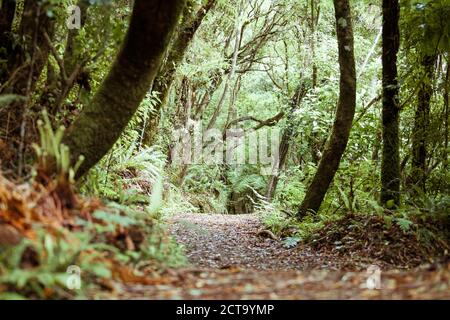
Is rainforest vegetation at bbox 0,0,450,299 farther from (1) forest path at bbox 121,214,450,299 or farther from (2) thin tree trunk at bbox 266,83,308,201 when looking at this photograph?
(2) thin tree trunk at bbox 266,83,308,201

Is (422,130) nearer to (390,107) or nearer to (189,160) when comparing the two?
(390,107)

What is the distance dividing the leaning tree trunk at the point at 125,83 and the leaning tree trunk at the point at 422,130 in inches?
192

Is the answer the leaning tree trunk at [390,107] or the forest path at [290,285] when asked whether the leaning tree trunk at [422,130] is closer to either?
the leaning tree trunk at [390,107]

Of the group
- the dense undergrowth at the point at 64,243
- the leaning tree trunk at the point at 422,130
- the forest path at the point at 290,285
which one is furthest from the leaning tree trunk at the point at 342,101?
the dense undergrowth at the point at 64,243

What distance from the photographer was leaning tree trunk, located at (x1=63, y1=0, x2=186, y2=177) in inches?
148

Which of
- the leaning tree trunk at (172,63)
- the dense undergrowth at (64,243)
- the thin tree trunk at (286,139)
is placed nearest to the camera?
the dense undergrowth at (64,243)

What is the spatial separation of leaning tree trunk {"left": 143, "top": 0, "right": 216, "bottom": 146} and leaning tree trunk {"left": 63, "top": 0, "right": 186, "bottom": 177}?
6940 millimetres

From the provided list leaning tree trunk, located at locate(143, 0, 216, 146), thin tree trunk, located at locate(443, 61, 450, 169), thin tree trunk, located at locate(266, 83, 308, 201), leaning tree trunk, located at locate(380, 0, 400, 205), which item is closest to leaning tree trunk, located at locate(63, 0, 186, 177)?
leaning tree trunk, located at locate(380, 0, 400, 205)

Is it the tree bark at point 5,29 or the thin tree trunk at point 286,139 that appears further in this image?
the thin tree trunk at point 286,139

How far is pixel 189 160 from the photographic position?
16.1 m

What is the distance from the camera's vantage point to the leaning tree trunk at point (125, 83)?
3.77 meters

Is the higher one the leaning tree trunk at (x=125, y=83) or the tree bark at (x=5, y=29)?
the tree bark at (x=5, y=29)

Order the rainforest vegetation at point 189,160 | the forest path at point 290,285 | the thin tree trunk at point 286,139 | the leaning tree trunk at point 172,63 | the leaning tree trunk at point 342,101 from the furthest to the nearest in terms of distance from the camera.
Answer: the thin tree trunk at point 286,139 → the leaning tree trunk at point 172,63 → the leaning tree trunk at point 342,101 → the rainforest vegetation at point 189,160 → the forest path at point 290,285

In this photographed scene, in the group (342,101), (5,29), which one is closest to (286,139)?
(342,101)
